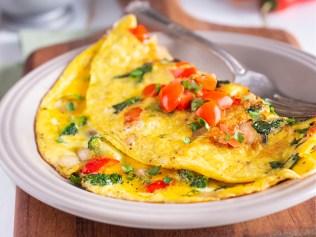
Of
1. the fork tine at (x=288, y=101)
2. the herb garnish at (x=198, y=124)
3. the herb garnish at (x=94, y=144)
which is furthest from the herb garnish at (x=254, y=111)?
the herb garnish at (x=94, y=144)

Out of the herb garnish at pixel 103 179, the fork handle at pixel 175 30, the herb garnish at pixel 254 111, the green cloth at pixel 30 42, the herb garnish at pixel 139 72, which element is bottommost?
the green cloth at pixel 30 42

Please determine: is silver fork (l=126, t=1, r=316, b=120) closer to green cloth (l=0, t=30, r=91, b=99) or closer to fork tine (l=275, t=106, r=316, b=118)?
fork tine (l=275, t=106, r=316, b=118)

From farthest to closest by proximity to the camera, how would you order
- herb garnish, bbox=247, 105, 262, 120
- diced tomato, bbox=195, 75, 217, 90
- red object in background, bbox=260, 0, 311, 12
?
red object in background, bbox=260, 0, 311, 12
diced tomato, bbox=195, 75, 217, 90
herb garnish, bbox=247, 105, 262, 120

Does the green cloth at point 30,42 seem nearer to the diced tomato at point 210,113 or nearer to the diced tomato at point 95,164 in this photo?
the diced tomato at point 95,164

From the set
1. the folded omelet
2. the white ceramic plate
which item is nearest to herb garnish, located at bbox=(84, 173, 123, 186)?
the folded omelet

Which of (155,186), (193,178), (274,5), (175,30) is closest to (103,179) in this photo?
(155,186)

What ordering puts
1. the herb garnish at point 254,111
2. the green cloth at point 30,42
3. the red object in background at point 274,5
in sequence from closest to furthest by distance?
1. the herb garnish at point 254,111
2. the green cloth at point 30,42
3. the red object in background at point 274,5

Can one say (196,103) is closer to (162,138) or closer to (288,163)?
(162,138)
